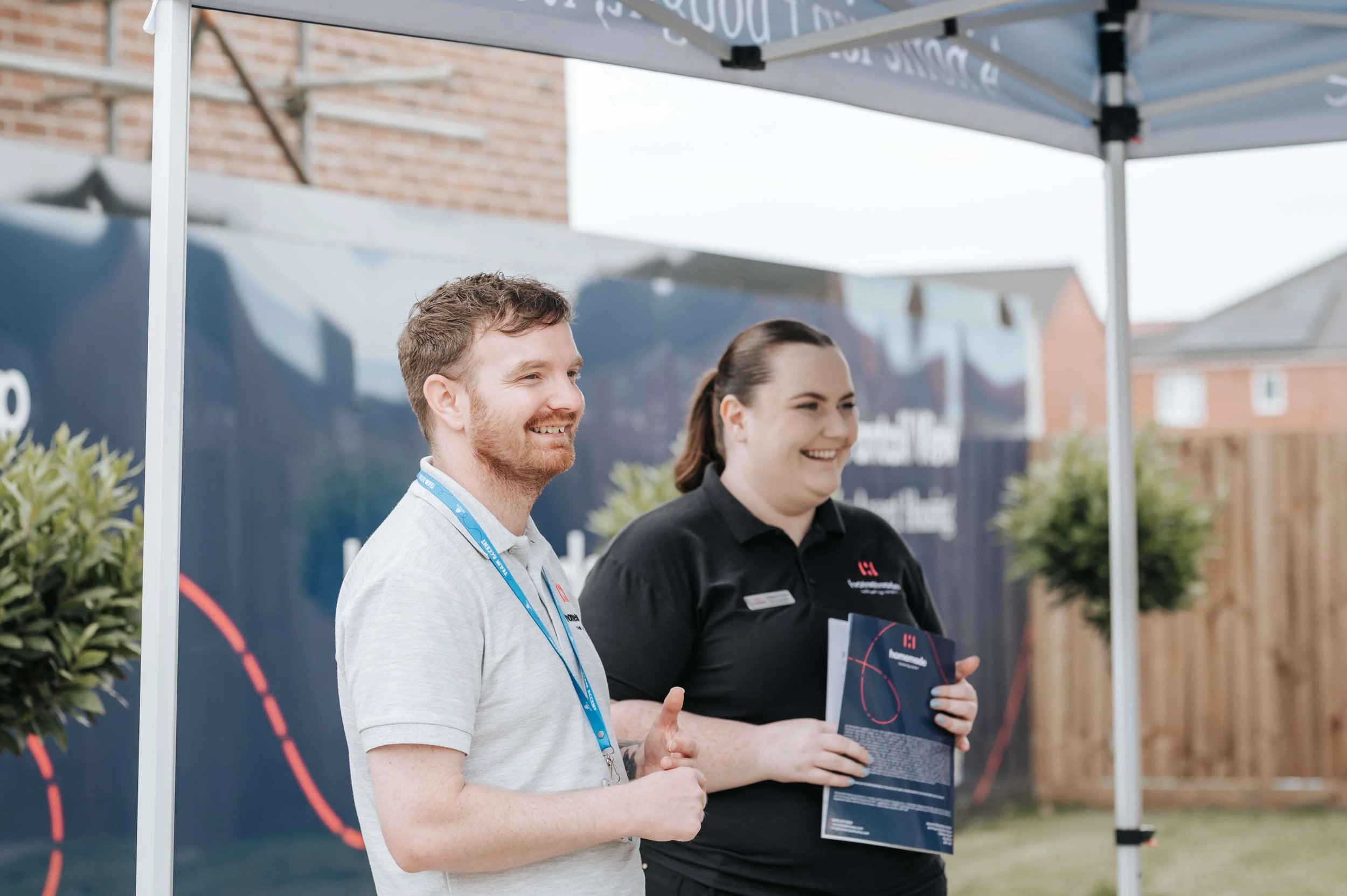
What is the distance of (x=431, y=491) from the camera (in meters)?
1.53

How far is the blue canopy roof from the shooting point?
2201 millimetres

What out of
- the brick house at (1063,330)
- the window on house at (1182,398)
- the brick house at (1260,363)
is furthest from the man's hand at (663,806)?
the window on house at (1182,398)

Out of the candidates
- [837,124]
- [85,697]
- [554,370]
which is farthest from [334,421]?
[837,124]

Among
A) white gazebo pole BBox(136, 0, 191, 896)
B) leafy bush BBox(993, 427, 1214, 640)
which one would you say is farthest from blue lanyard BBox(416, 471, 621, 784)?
leafy bush BBox(993, 427, 1214, 640)

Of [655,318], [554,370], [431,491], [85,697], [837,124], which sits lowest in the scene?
[85,697]

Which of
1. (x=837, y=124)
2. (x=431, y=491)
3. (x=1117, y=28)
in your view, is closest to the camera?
(x=431, y=491)

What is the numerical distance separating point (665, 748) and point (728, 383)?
1051 mm

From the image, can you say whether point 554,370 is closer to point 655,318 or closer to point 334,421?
point 334,421

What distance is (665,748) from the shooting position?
1.70m

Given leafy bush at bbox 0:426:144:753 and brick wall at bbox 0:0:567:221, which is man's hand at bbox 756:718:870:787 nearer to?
leafy bush at bbox 0:426:144:753

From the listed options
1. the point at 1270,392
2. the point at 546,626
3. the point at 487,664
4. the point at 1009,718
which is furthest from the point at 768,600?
the point at 1270,392

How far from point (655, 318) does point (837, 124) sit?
17887 millimetres

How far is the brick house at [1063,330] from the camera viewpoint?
3406 cm

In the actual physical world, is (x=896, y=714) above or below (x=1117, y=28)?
below
